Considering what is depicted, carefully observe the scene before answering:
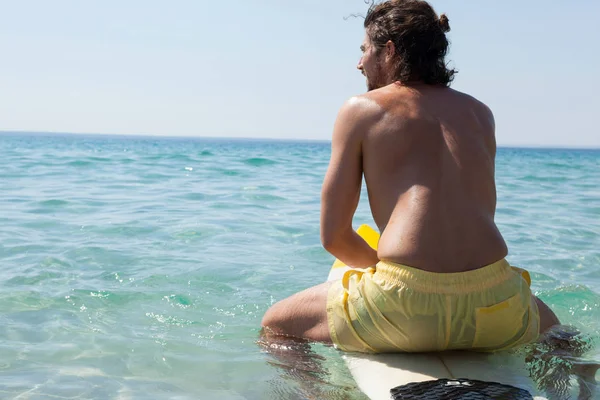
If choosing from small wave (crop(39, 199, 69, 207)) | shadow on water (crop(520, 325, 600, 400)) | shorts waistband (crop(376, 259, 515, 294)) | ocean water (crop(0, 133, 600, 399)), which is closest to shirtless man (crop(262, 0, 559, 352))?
shorts waistband (crop(376, 259, 515, 294))

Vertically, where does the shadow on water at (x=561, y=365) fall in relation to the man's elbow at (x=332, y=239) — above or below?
below

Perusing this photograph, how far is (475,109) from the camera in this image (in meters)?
2.47

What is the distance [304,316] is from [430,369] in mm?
564

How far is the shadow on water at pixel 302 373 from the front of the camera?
244 cm

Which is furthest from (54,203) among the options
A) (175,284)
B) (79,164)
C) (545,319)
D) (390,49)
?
(79,164)

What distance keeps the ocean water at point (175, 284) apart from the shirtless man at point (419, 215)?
319 mm

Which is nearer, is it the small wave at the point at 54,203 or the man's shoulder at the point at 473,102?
the man's shoulder at the point at 473,102

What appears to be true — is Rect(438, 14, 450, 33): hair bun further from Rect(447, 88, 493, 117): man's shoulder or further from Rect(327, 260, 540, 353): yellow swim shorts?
Rect(327, 260, 540, 353): yellow swim shorts

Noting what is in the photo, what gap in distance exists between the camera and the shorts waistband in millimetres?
2225

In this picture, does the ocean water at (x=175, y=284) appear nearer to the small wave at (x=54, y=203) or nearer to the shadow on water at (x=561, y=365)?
the small wave at (x=54, y=203)

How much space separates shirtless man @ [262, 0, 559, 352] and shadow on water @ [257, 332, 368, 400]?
14cm

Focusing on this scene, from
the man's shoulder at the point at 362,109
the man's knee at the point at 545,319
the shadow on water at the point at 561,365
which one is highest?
the man's shoulder at the point at 362,109

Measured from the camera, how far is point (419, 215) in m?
2.24

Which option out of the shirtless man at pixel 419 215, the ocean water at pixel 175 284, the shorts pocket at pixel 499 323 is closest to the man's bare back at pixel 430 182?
the shirtless man at pixel 419 215
